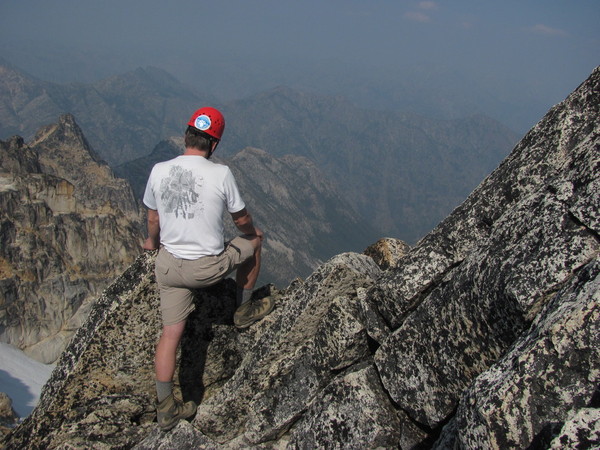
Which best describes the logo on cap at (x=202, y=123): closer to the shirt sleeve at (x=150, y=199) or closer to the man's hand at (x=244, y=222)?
the shirt sleeve at (x=150, y=199)

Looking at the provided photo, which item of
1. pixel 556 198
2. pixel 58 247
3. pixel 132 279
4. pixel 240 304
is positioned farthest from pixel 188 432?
pixel 58 247

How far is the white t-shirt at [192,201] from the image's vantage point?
34.3 feet

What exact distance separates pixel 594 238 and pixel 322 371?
6.89 meters

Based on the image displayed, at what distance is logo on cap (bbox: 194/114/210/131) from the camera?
35.0 ft

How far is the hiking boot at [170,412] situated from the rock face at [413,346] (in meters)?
0.27

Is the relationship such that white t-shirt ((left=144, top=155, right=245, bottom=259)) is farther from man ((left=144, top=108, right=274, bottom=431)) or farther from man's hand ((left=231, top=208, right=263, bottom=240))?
man's hand ((left=231, top=208, right=263, bottom=240))

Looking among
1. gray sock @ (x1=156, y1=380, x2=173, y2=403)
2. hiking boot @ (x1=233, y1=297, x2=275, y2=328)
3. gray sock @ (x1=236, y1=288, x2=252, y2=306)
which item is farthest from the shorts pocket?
hiking boot @ (x1=233, y1=297, x2=275, y2=328)

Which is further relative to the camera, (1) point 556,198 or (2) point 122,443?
(2) point 122,443

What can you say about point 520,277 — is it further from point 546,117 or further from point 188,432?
point 188,432

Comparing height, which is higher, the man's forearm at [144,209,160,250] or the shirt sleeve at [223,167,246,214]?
the shirt sleeve at [223,167,246,214]

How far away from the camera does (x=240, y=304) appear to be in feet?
46.2

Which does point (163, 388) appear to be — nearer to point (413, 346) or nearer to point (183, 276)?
point (183, 276)

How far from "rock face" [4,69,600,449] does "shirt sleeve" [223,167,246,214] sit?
11.1 feet

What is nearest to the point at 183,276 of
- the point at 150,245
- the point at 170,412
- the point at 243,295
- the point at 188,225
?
the point at 188,225
